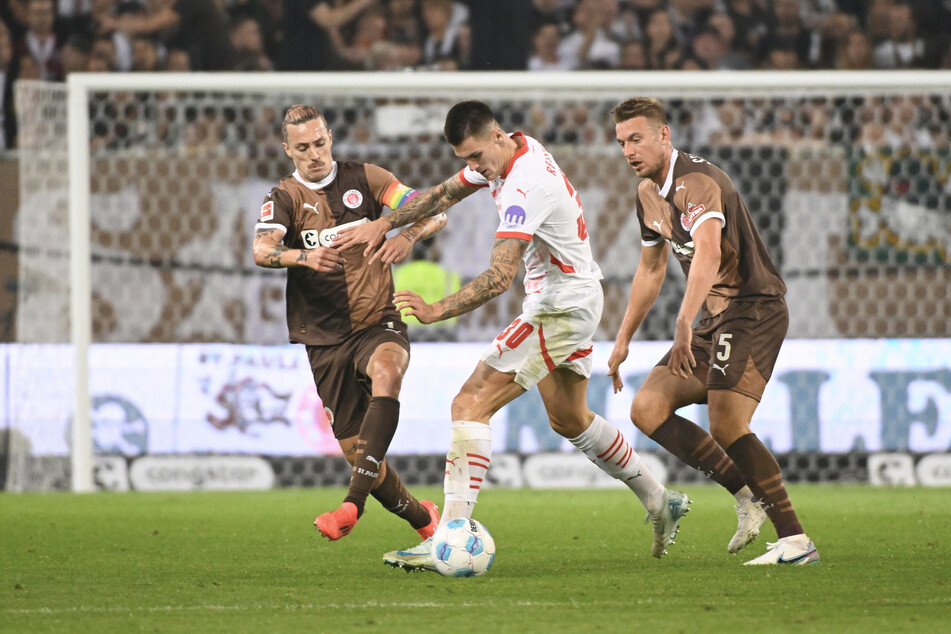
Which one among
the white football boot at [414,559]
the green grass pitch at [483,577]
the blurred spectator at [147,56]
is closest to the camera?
→ the green grass pitch at [483,577]

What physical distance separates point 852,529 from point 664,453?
2953mm

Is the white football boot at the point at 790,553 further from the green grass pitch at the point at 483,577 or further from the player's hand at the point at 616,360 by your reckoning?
the player's hand at the point at 616,360

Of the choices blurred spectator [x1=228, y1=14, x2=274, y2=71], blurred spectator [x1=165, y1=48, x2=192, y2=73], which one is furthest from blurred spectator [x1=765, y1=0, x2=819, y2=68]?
blurred spectator [x1=165, y1=48, x2=192, y2=73]

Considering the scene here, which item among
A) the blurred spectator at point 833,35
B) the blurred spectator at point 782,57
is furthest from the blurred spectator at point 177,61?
the blurred spectator at point 833,35

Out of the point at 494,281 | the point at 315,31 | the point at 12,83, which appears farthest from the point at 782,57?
the point at 494,281

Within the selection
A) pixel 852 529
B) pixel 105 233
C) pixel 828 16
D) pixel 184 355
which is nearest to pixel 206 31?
pixel 105 233

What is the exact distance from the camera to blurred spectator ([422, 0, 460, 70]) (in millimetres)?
12641

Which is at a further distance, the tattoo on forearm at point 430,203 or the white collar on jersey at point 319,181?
the white collar on jersey at point 319,181

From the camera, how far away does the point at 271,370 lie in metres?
9.42

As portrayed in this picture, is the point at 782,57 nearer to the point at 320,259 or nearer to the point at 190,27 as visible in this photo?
the point at 190,27

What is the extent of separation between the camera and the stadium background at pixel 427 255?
934 centimetres

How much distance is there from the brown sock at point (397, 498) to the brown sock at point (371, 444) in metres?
0.21

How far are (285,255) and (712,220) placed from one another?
180cm

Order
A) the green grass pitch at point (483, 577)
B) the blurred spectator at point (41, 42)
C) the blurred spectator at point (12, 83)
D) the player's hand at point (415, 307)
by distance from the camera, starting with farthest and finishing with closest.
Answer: the blurred spectator at point (41, 42), the blurred spectator at point (12, 83), the player's hand at point (415, 307), the green grass pitch at point (483, 577)
